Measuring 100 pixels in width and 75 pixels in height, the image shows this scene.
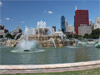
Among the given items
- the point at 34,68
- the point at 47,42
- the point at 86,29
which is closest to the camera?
the point at 34,68

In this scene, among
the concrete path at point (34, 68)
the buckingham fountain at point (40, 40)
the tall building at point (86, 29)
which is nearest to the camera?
the concrete path at point (34, 68)

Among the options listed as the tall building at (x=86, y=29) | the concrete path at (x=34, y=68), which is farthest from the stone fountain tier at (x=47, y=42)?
the tall building at (x=86, y=29)

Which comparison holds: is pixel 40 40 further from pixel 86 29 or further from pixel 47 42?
pixel 86 29

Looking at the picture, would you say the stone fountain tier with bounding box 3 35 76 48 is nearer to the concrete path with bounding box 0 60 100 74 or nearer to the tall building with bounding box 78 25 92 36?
the concrete path with bounding box 0 60 100 74

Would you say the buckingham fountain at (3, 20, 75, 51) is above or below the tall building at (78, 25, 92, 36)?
below

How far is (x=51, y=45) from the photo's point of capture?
26047 mm

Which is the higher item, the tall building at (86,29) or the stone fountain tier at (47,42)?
the tall building at (86,29)

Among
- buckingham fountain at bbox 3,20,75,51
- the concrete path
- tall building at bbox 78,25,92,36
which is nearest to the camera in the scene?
the concrete path

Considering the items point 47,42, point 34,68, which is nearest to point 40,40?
point 47,42

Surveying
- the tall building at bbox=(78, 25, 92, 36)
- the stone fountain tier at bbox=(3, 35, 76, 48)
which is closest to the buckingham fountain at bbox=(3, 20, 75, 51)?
the stone fountain tier at bbox=(3, 35, 76, 48)

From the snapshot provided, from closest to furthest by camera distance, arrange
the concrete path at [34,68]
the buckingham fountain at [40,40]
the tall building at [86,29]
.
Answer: the concrete path at [34,68] → the buckingham fountain at [40,40] → the tall building at [86,29]

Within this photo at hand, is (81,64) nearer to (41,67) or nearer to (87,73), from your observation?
(87,73)

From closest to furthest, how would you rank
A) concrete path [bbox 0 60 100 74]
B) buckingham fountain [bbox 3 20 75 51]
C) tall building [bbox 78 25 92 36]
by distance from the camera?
concrete path [bbox 0 60 100 74]
buckingham fountain [bbox 3 20 75 51]
tall building [bbox 78 25 92 36]

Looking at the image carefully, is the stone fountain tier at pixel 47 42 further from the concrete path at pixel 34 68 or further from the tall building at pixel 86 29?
the tall building at pixel 86 29
